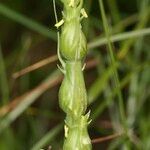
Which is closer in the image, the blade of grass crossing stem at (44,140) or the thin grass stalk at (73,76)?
the thin grass stalk at (73,76)

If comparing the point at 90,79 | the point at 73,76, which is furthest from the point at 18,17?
the point at 90,79

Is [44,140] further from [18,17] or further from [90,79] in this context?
[90,79]

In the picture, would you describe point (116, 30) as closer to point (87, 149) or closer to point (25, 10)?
point (25, 10)

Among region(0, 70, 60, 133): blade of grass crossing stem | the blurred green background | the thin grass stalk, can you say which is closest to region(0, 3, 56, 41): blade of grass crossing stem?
the blurred green background

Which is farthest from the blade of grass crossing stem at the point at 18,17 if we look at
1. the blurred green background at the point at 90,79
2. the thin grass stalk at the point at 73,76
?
the thin grass stalk at the point at 73,76

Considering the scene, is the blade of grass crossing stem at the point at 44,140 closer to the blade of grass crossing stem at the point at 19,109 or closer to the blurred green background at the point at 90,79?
the blurred green background at the point at 90,79

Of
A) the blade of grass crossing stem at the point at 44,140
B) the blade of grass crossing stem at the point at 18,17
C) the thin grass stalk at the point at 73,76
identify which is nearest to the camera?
the thin grass stalk at the point at 73,76
